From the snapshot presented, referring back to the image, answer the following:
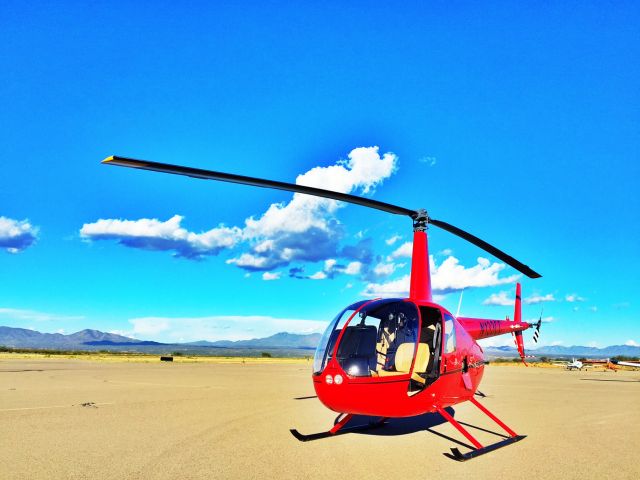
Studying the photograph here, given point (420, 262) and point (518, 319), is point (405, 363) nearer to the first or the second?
point (420, 262)

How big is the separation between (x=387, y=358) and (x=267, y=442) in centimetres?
292

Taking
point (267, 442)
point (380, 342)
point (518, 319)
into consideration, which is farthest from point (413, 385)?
point (518, 319)

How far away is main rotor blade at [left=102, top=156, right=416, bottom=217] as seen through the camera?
7805 mm

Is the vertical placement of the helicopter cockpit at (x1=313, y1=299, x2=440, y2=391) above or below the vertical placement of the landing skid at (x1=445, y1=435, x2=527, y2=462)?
above

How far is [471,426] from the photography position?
11.9 metres

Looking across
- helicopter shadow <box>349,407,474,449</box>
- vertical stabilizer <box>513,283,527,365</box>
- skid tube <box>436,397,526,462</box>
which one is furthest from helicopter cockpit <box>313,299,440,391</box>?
vertical stabilizer <box>513,283,527,365</box>

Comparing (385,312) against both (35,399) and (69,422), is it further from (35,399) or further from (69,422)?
(35,399)

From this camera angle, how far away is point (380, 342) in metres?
9.41

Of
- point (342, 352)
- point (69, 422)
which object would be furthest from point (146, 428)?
point (342, 352)

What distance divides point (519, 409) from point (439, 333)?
8.04 meters

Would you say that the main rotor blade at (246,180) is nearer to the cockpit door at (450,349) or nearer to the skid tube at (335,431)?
the cockpit door at (450,349)

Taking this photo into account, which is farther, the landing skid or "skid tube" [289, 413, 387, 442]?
"skid tube" [289, 413, 387, 442]

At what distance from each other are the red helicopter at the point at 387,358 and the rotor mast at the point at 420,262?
120 centimetres

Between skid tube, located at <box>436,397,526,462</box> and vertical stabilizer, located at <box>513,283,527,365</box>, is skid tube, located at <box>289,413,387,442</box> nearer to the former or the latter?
skid tube, located at <box>436,397,526,462</box>
